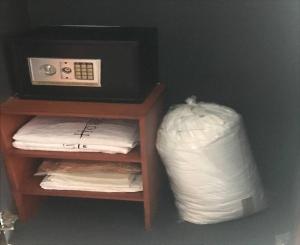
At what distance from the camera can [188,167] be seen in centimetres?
111

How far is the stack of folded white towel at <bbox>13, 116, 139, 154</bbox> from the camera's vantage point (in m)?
1.10

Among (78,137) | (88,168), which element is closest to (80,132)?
(78,137)

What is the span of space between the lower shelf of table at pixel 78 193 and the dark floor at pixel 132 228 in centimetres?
12

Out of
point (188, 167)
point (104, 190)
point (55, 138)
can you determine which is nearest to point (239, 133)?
point (188, 167)

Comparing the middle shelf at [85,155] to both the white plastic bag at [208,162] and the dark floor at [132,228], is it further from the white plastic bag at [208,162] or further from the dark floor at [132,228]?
the dark floor at [132,228]

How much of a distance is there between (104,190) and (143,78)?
0.36 meters

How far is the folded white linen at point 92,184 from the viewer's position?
116 cm

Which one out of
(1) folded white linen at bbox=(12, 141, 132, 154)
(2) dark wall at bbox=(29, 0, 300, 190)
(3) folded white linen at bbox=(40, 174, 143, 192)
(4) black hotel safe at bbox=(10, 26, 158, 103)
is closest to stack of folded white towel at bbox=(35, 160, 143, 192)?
(3) folded white linen at bbox=(40, 174, 143, 192)

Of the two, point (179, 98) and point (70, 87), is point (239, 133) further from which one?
point (70, 87)

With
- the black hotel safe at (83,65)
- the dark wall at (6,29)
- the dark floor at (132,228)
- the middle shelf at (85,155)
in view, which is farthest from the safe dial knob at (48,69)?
the dark floor at (132,228)

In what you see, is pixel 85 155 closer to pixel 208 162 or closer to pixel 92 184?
pixel 92 184

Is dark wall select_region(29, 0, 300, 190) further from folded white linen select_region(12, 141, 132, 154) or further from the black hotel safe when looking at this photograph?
folded white linen select_region(12, 141, 132, 154)

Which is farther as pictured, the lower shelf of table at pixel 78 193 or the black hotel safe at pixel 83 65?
the lower shelf of table at pixel 78 193

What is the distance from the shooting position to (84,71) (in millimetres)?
1086
